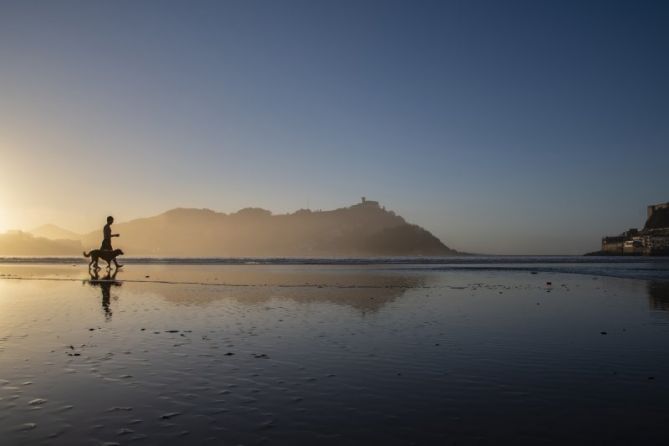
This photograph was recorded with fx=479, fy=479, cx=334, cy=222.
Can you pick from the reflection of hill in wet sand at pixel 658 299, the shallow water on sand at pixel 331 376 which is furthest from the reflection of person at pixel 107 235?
the reflection of hill in wet sand at pixel 658 299

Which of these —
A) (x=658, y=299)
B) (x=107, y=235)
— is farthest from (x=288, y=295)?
(x=107, y=235)

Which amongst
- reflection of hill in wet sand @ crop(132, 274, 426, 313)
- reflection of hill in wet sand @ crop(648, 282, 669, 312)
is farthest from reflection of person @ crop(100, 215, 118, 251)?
reflection of hill in wet sand @ crop(648, 282, 669, 312)

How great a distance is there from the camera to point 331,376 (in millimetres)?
9203

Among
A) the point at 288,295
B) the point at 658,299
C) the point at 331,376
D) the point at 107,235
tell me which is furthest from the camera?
the point at 107,235

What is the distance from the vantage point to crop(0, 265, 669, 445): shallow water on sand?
643 centimetres

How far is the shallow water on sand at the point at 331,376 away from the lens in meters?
6.43

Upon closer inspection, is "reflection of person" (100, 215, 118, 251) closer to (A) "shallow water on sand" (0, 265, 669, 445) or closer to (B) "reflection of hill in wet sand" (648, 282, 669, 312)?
(A) "shallow water on sand" (0, 265, 669, 445)

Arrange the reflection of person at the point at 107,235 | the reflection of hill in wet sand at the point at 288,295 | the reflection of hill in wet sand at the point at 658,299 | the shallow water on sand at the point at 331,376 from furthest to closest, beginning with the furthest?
1. the reflection of person at the point at 107,235
2. the reflection of hill in wet sand at the point at 288,295
3. the reflection of hill in wet sand at the point at 658,299
4. the shallow water on sand at the point at 331,376

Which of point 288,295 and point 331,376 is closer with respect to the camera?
point 331,376

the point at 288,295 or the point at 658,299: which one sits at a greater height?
the point at 288,295

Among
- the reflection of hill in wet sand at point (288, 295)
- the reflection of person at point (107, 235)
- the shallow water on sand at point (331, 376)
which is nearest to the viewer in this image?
the shallow water on sand at point (331, 376)

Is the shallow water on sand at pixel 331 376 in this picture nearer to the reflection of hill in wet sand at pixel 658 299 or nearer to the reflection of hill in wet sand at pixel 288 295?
the reflection of hill in wet sand at pixel 658 299

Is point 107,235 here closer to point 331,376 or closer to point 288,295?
point 288,295

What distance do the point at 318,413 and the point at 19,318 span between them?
14.0 meters
